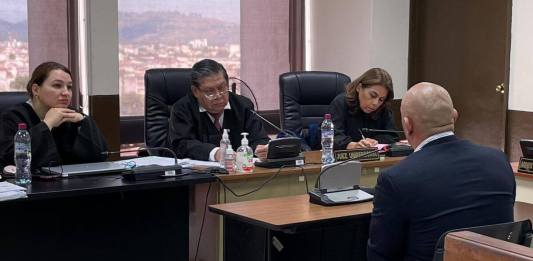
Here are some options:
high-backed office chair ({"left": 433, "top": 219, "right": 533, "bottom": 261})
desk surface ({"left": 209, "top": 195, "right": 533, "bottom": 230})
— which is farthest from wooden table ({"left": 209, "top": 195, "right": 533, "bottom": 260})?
high-backed office chair ({"left": 433, "top": 219, "right": 533, "bottom": 261})

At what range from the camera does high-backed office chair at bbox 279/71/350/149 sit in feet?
14.4

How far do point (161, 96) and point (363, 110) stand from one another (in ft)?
3.62

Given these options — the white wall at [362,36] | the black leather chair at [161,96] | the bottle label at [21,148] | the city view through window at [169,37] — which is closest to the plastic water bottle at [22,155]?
the bottle label at [21,148]

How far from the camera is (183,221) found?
328 cm

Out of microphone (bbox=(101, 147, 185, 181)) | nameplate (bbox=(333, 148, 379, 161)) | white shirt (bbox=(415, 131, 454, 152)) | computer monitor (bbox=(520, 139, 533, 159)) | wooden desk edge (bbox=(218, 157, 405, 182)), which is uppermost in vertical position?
white shirt (bbox=(415, 131, 454, 152))

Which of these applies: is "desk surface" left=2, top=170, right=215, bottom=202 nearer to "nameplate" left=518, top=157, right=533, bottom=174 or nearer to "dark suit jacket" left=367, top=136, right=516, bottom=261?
"dark suit jacket" left=367, top=136, right=516, bottom=261

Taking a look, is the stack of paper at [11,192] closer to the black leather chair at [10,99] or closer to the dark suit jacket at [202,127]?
the black leather chair at [10,99]

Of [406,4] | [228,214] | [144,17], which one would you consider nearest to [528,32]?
[406,4]

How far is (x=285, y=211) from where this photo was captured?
2.61 meters

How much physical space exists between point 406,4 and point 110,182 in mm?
3595

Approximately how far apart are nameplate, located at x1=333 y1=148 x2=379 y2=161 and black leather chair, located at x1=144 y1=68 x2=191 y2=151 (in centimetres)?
99

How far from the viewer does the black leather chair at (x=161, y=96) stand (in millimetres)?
3922

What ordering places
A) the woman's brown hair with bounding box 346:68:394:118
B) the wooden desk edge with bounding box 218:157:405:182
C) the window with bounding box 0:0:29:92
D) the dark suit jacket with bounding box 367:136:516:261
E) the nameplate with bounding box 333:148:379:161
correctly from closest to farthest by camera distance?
the dark suit jacket with bounding box 367:136:516:261 → the wooden desk edge with bounding box 218:157:405:182 → the nameplate with bounding box 333:148:379:161 → the woman's brown hair with bounding box 346:68:394:118 → the window with bounding box 0:0:29:92

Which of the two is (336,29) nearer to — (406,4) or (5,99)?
(406,4)
